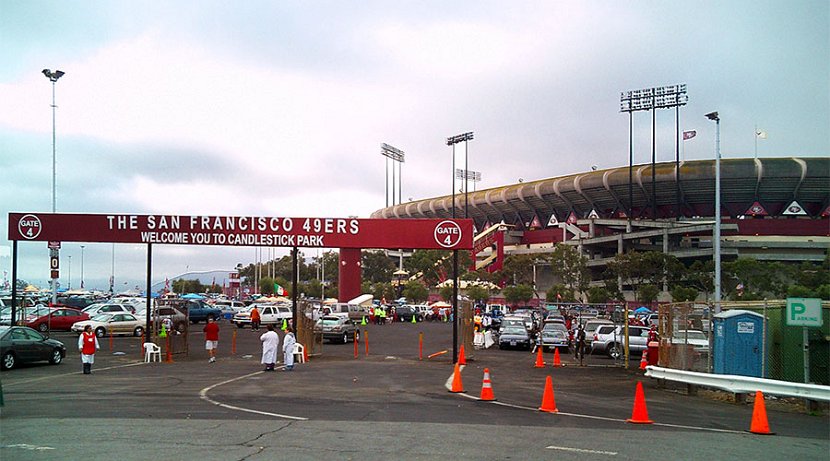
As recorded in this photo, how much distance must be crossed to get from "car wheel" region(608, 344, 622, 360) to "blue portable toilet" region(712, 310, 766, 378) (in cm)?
1235

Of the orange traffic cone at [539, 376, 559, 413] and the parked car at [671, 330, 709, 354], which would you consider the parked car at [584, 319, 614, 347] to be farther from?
the orange traffic cone at [539, 376, 559, 413]

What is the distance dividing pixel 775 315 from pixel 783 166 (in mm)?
75332

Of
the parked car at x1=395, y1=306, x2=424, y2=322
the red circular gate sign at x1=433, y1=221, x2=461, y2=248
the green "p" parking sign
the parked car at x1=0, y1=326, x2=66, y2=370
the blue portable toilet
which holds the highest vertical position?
the red circular gate sign at x1=433, y1=221, x2=461, y2=248

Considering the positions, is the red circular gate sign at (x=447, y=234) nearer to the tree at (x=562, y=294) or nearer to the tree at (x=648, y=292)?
the tree at (x=648, y=292)

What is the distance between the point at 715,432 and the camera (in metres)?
13.1

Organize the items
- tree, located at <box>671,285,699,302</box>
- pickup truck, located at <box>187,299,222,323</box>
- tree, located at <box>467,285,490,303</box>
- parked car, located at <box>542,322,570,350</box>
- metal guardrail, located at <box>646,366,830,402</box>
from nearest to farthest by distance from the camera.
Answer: metal guardrail, located at <box>646,366,830,402</box>, parked car, located at <box>542,322,570,350</box>, pickup truck, located at <box>187,299,222,323</box>, tree, located at <box>671,285,699,302</box>, tree, located at <box>467,285,490,303</box>

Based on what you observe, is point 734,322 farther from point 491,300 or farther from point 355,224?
point 491,300

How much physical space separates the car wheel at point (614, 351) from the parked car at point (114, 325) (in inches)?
1009

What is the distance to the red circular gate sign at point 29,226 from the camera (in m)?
28.1

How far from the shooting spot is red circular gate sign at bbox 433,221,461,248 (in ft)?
91.9

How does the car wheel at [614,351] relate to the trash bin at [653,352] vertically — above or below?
below

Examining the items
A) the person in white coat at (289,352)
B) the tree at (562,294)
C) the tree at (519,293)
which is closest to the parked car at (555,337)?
the person in white coat at (289,352)

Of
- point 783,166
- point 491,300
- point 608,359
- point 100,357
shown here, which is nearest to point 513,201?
point 491,300

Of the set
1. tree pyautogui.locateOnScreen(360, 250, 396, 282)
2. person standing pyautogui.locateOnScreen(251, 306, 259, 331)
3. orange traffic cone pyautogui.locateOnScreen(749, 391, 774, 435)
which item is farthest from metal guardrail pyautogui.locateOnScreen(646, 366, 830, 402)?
tree pyautogui.locateOnScreen(360, 250, 396, 282)
